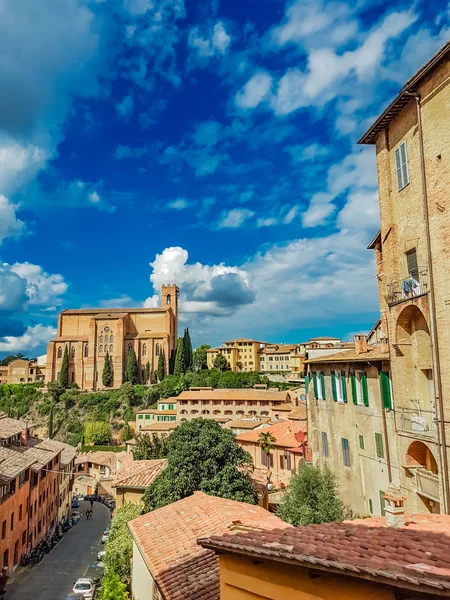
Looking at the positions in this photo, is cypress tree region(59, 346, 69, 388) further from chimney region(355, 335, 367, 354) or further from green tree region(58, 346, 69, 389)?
chimney region(355, 335, 367, 354)

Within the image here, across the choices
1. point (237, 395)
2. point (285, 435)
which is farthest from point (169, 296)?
point (285, 435)

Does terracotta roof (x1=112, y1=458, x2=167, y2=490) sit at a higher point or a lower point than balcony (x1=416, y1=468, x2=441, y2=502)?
lower

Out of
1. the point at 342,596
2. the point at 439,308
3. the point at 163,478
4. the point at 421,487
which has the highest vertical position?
the point at 439,308

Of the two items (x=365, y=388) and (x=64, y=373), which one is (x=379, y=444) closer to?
(x=365, y=388)

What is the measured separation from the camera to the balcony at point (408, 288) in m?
14.9

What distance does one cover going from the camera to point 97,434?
7719 centimetres

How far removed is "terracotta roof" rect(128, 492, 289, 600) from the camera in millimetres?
9977

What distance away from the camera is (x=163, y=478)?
23828 mm

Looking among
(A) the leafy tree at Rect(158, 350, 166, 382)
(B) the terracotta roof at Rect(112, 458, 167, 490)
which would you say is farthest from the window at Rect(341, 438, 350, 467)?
(A) the leafy tree at Rect(158, 350, 166, 382)

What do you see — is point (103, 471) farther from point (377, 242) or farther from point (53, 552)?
point (377, 242)

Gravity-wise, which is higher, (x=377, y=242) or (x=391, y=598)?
(x=377, y=242)

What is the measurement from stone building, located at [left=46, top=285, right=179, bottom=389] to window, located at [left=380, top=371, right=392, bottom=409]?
310 ft

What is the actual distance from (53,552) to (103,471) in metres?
30.1

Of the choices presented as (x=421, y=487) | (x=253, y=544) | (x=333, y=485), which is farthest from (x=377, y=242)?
(x=253, y=544)
